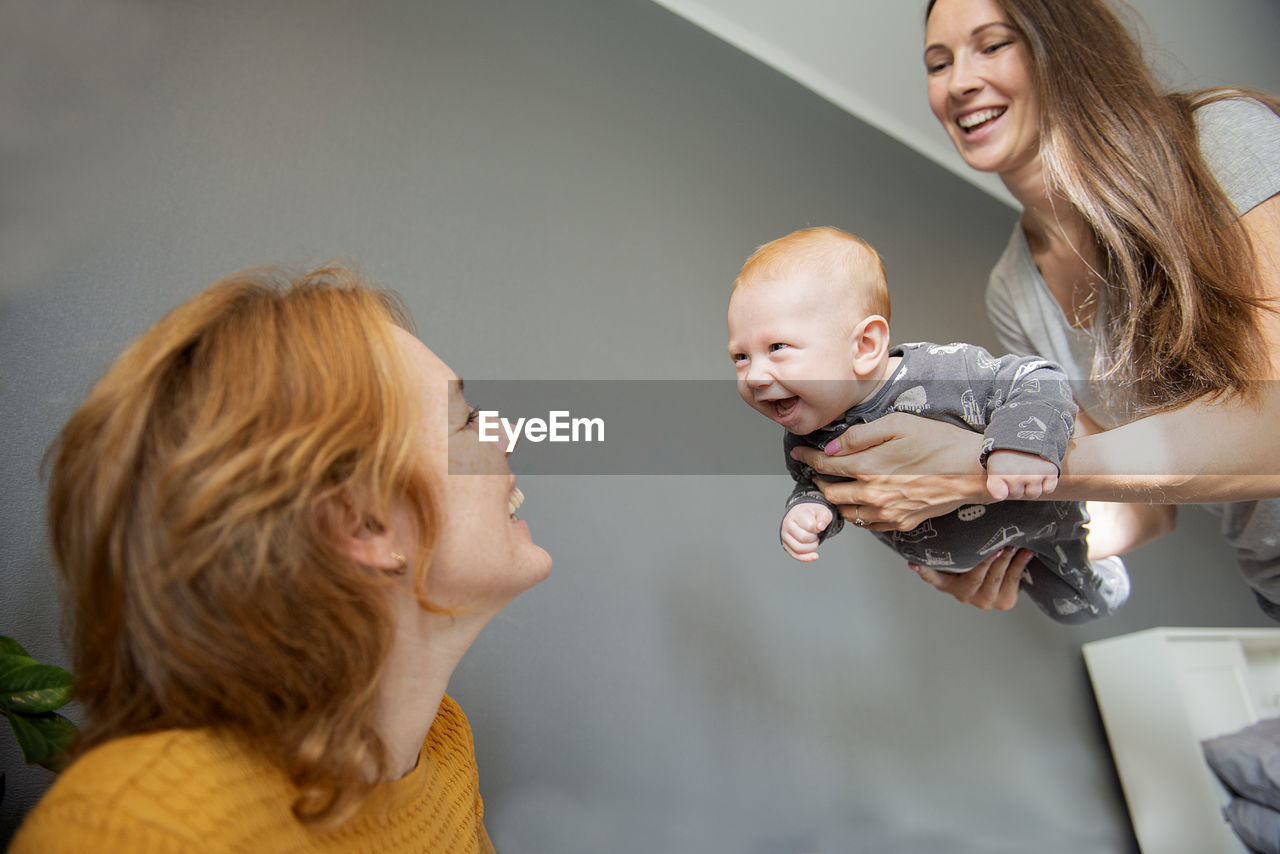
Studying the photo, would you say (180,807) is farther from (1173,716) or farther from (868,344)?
(1173,716)

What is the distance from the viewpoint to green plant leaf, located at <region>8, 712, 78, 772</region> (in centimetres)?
92

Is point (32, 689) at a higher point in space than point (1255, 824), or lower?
higher

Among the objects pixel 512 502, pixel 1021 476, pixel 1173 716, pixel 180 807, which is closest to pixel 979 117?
pixel 1021 476

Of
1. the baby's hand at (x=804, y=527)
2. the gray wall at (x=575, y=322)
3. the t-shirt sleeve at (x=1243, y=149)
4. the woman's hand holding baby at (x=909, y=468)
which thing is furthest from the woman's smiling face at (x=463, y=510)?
the t-shirt sleeve at (x=1243, y=149)

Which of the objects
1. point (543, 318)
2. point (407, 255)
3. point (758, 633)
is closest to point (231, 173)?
point (407, 255)

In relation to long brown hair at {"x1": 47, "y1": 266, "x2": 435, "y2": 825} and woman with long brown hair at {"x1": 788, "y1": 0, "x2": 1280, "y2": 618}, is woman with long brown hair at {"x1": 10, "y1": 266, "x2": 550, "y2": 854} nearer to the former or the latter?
long brown hair at {"x1": 47, "y1": 266, "x2": 435, "y2": 825}

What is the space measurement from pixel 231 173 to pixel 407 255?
1.18 feet

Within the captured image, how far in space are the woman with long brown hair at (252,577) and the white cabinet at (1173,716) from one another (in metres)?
2.23

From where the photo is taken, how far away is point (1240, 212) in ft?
3.85

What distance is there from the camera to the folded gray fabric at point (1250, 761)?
6.76 ft

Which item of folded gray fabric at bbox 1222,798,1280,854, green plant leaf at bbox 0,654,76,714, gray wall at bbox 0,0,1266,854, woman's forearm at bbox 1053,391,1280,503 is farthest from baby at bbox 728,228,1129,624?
folded gray fabric at bbox 1222,798,1280,854

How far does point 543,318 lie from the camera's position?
1.85m

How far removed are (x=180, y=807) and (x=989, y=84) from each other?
1525 mm

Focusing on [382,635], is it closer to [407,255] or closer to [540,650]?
[540,650]
